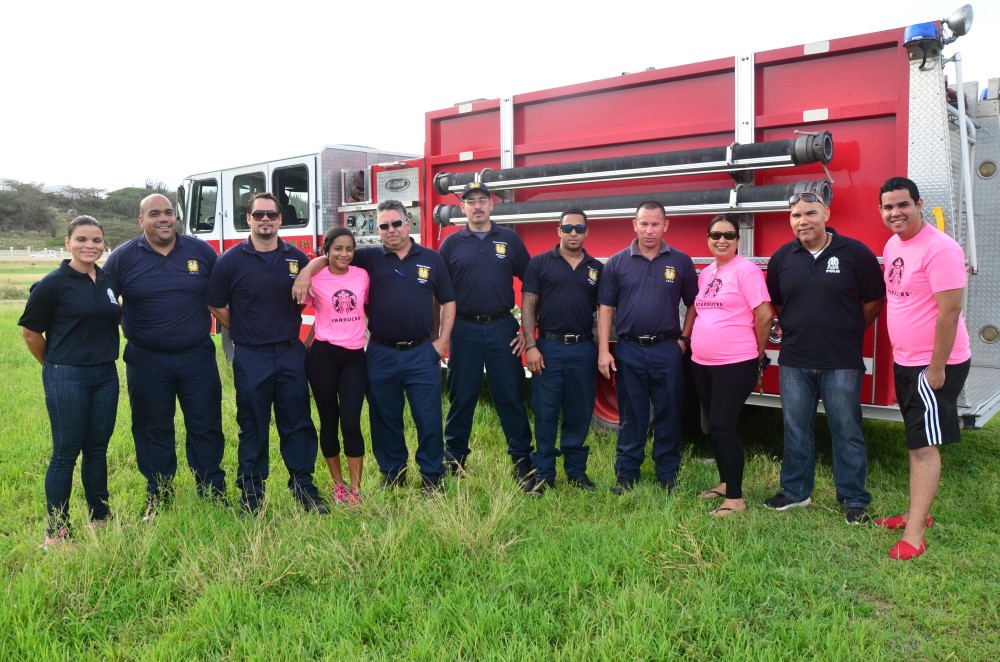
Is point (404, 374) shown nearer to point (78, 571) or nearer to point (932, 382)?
point (78, 571)

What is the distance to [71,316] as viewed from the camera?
382 centimetres

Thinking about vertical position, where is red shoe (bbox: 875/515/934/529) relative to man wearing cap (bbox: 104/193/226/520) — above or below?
below

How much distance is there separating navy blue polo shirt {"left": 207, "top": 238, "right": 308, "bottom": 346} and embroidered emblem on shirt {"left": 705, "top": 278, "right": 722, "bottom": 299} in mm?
2397

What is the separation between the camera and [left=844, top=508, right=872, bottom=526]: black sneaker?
4137 millimetres

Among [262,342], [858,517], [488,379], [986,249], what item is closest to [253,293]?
[262,342]

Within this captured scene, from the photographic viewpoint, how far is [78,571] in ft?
11.3

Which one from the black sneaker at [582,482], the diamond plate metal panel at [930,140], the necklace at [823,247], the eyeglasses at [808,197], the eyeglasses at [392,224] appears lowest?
the black sneaker at [582,482]

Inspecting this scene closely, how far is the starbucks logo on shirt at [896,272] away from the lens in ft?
12.7

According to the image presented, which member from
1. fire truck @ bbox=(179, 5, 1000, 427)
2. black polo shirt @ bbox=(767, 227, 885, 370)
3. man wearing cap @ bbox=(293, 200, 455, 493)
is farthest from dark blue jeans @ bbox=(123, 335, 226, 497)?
black polo shirt @ bbox=(767, 227, 885, 370)

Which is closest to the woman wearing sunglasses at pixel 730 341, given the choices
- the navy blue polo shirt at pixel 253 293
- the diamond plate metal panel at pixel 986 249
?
the diamond plate metal panel at pixel 986 249

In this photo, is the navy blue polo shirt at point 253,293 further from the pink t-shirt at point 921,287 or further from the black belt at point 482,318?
the pink t-shirt at point 921,287

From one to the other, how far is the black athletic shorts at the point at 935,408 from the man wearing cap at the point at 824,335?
386mm

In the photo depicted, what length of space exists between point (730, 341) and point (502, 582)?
191 centimetres

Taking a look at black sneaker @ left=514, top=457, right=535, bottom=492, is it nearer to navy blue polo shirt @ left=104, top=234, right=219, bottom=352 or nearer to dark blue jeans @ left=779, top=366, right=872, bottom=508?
dark blue jeans @ left=779, top=366, right=872, bottom=508
